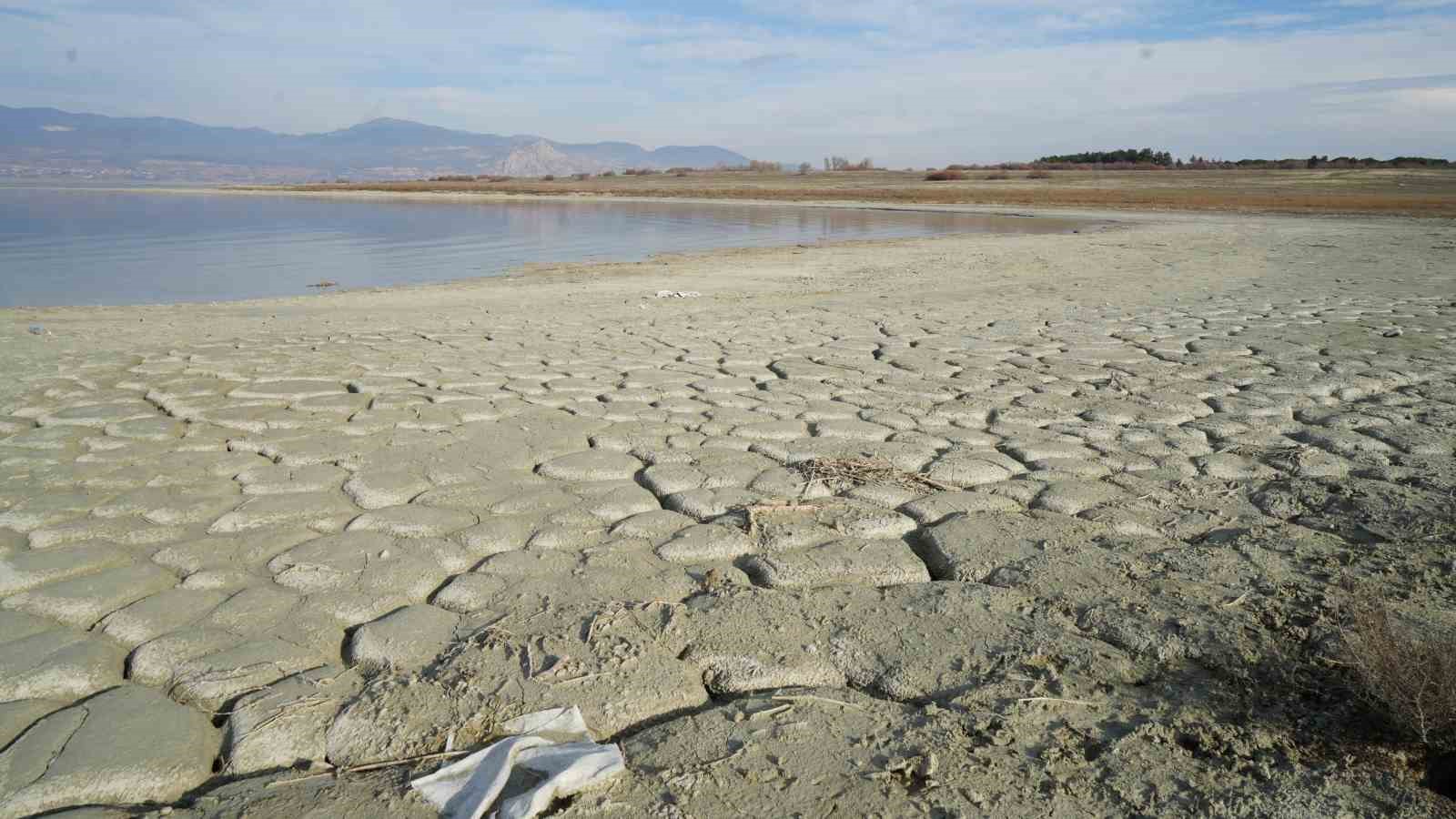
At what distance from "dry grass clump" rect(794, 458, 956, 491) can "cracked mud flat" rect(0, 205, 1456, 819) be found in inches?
1.1

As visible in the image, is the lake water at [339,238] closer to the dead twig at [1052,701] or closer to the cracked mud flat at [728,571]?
the cracked mud flat at [728,571]

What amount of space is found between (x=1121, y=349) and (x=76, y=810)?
17.4 feet

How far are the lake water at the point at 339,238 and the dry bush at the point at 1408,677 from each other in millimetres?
10347

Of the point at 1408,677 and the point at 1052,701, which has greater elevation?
the point at 1408,677

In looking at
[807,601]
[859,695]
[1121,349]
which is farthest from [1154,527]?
[1121,349]

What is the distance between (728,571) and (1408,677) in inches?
56.1

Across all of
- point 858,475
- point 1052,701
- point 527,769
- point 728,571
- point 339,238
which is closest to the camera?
point 527,769

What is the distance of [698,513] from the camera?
2736 millimetres

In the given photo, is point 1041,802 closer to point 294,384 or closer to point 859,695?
point 859,695

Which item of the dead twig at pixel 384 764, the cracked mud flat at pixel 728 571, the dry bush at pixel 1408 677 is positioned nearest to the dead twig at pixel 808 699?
the cracked mud flat at pixel 728 571

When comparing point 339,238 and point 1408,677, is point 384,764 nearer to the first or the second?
point 1408,677

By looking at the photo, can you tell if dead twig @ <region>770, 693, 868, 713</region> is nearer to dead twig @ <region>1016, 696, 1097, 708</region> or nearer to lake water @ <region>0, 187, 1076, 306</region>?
dead twig @ <region>1016, 696, 1097, 708</region>

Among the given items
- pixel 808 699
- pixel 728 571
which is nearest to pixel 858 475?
pixel 728 571

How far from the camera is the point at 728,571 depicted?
7.67 ft
